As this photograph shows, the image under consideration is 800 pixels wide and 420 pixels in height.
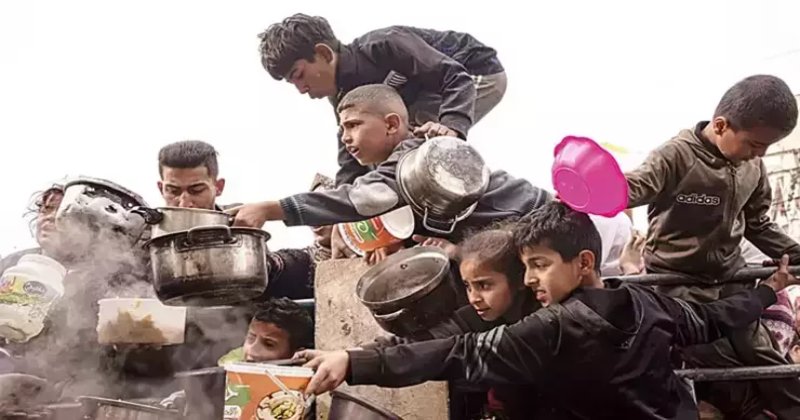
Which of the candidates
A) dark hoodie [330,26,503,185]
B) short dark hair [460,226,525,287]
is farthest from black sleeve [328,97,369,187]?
short dark hair [460,226,525,287]

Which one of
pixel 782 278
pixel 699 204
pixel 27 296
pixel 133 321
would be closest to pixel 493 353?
pixel 699 204

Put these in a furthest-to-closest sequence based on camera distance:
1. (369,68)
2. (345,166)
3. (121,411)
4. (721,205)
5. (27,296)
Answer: (345,166)
(369,68)
(27,296)
(721,205)
(121,411)

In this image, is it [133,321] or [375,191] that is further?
[133,321]

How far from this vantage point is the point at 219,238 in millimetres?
2264

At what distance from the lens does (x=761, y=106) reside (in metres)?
2.51

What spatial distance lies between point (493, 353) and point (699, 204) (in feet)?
3.26

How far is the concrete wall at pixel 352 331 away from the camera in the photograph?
2617 millimetres

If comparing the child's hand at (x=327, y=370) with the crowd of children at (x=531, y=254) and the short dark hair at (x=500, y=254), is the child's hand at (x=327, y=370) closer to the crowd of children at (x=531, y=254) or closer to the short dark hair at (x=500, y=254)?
the crowd of children at (x=531, y=254)

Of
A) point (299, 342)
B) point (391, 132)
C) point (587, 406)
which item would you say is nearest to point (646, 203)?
point (587, 406)

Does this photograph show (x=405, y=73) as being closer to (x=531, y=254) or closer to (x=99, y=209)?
(x=531, y=254)

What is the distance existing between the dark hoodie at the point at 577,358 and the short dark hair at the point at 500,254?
28 cm

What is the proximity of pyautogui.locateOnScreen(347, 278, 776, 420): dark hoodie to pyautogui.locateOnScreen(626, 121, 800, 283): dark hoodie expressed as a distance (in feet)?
1.46

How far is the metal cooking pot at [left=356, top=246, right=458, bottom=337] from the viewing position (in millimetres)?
2525

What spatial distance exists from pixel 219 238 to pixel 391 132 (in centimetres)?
101
